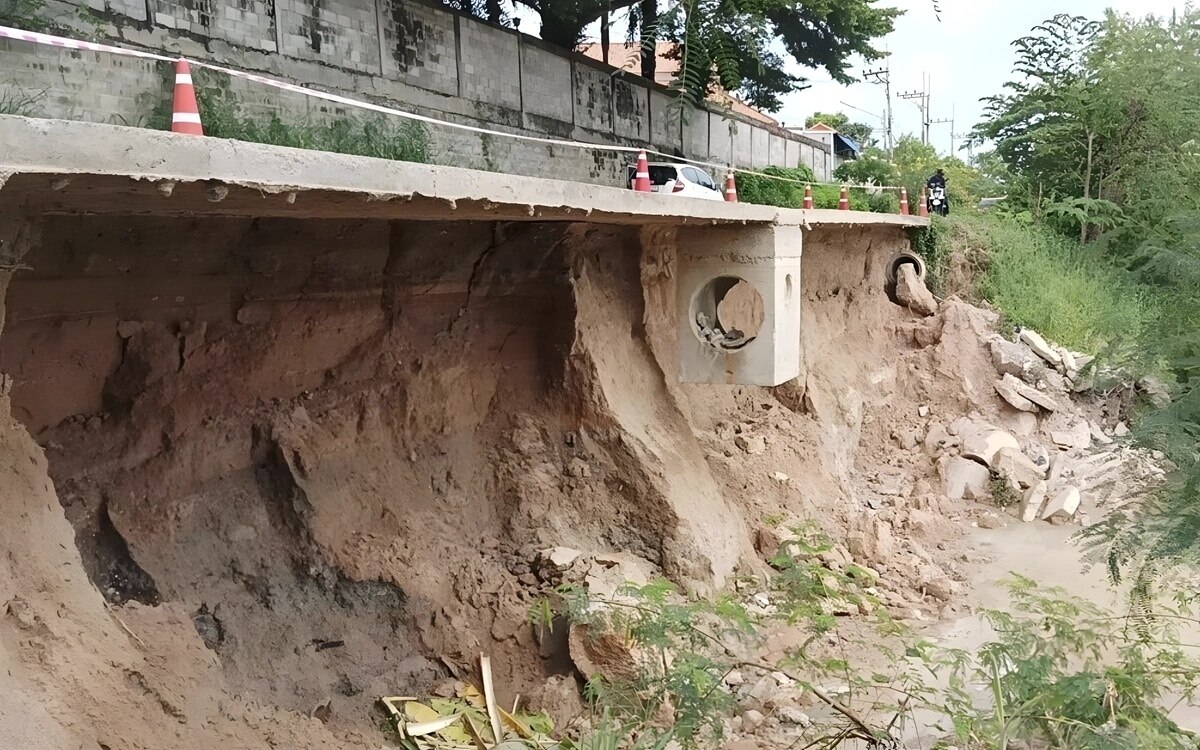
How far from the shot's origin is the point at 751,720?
626 centimetres

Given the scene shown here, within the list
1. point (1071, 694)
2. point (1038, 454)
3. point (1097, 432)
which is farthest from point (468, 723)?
point (1097, 432)

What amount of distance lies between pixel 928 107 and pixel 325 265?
41.3 metres

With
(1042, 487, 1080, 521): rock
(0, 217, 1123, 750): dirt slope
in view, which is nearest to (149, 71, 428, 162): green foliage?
(0, 217, 1123, 750): dirt slope

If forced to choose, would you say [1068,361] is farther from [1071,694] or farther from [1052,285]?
[1071,694]

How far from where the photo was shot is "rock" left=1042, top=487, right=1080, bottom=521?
11164 mm

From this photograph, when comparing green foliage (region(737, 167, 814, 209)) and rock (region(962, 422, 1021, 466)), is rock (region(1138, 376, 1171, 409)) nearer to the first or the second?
rock (region(962, 422, 1021, 466))

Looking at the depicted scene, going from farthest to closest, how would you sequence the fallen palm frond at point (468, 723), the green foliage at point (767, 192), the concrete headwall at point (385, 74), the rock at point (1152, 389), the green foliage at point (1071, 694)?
the green foliage at point (767, 192)
the rock at point (1152, 389)
the concrete headwall at point (385, 74)
the fallen palm frond at point (468, 723)
the green foliage at point (1071, 694)

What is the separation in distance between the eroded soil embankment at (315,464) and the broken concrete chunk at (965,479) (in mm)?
4199

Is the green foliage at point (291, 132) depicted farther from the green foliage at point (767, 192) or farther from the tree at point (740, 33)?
the green foliage at point (767, 192)

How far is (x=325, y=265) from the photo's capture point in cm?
569

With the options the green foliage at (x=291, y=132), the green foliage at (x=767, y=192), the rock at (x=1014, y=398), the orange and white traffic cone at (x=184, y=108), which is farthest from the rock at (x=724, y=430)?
the orange and white traffic cone at (x=184, y=108)

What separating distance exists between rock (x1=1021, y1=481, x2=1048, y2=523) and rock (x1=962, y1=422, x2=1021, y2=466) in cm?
64

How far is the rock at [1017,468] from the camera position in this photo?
1194cm

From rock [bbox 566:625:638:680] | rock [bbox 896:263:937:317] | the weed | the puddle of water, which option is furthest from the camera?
rock [bbox 896:263:937:317]
